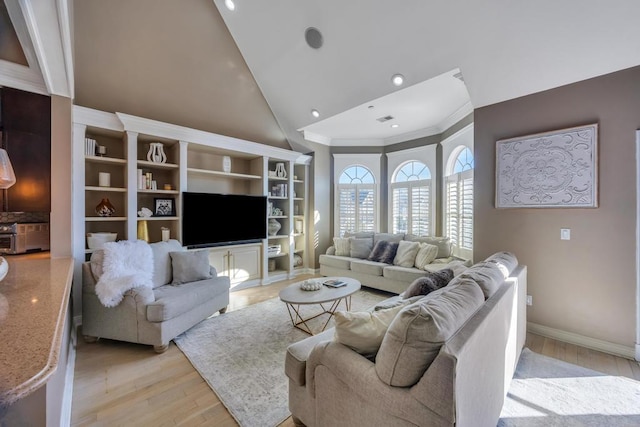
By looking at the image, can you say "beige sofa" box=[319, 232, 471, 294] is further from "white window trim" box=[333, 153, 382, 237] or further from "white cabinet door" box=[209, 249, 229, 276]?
"white cabinet door" box=[209, 249, 229, 276]

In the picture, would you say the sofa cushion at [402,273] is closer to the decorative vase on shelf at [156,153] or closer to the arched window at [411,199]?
the arched window at [411,199]

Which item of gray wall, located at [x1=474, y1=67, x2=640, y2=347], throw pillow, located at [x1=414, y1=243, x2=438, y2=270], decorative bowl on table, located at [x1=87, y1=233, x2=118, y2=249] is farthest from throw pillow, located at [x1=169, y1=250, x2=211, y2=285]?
gray wall, located at [x1=474, y1=67, x2=640, y2=347]

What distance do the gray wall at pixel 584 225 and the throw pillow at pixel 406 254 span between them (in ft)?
3.90

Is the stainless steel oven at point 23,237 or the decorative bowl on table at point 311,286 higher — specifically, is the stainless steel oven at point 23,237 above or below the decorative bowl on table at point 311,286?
above

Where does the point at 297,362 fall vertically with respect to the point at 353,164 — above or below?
below

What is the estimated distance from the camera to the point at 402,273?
4066mm

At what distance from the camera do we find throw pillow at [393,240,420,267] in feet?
14.0

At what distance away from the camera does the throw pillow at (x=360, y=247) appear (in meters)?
4.94

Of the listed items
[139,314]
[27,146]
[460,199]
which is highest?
[27,146]

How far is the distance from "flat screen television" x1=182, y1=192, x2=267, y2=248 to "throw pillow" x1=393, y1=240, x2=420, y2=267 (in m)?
2.23

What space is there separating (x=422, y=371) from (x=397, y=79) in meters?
3.15

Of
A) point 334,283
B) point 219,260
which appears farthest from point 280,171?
point 334,283

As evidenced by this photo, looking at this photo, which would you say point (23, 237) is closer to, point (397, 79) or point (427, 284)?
point (427, 284)

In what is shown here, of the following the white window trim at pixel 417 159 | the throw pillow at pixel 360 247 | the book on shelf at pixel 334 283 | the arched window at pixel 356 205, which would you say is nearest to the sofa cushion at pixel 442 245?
the white window trim at pixel 417 159
